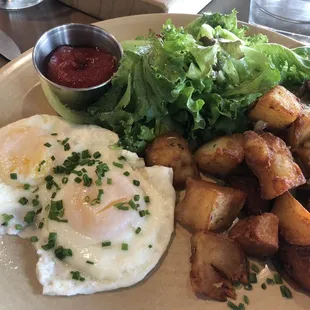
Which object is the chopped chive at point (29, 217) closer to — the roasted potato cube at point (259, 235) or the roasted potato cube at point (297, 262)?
the roasted potato cube at point (259, 235)

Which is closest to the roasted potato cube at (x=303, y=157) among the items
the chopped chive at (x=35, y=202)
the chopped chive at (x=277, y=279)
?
the chopped chive at (x=277, y=279)

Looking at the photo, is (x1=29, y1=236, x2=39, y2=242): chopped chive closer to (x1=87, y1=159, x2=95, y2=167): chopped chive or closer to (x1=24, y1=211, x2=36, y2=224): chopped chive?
(x1=24, y1=211, x2=36, y2=224): chopped chive

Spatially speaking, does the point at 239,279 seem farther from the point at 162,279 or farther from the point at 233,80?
the point at 233,80

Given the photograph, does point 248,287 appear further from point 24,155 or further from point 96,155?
point 24,155

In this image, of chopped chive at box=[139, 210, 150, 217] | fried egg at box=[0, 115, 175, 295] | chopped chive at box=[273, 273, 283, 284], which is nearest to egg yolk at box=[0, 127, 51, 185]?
fried egg at box=[0, 115, 175, 295]

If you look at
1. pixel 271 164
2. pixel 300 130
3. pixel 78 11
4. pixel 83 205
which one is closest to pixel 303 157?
pixel 300 130
